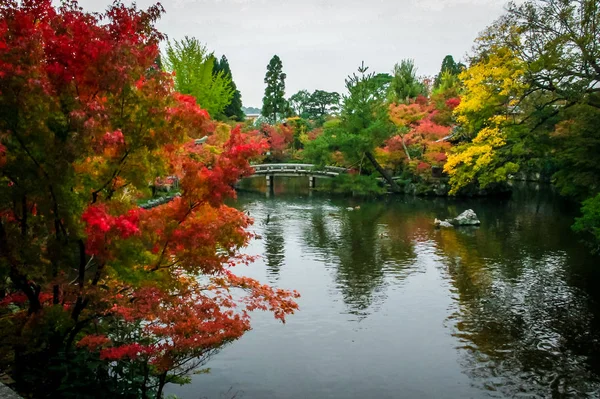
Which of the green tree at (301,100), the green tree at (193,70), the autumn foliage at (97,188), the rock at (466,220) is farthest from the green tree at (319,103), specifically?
the autumn foliage at (97,188)

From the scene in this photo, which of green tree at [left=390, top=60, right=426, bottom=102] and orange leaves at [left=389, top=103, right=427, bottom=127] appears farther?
green tree at [left=390, top=60, right=426, bottom=102]

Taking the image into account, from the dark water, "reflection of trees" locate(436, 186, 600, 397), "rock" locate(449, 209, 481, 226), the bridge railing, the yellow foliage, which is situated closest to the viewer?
the dark water

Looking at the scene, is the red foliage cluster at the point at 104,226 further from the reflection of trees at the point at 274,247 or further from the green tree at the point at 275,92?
the green tree at the point at 275,92

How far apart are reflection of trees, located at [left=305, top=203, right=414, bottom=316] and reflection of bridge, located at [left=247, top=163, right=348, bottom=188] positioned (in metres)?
Answer: 9.73

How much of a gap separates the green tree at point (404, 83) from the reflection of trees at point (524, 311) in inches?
1066

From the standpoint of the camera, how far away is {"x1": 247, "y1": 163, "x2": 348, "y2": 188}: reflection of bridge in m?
37.5

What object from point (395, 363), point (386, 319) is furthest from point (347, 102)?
point (395, 363)

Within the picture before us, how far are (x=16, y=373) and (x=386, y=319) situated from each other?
828 cm

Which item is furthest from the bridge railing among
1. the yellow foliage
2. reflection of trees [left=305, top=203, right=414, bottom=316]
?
the yellow foliage

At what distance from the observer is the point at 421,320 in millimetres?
12109

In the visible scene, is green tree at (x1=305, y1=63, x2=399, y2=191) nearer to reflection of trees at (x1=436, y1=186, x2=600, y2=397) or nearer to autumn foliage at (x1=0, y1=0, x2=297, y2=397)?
reflection of trees at (x1=436, y1=186, x2=600, y2=397)

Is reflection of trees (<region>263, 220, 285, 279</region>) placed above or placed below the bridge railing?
below

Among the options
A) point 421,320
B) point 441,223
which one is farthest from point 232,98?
point 421,320

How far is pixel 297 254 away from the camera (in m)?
18.6
